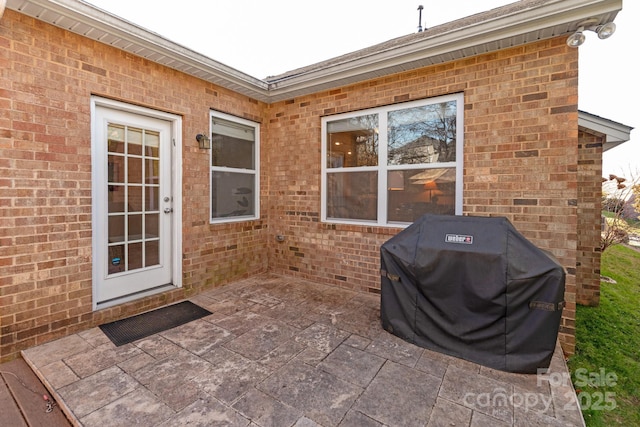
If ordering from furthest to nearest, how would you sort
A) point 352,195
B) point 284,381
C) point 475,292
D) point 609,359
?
Answer: point 352,195, point 609,359, point 475,292, point 284,381

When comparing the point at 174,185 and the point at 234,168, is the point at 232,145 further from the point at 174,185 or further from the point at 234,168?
the point at 174,185

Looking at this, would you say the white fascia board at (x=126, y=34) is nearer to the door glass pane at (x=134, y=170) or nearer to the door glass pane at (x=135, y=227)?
the door glass pane at (x=134, y=170)

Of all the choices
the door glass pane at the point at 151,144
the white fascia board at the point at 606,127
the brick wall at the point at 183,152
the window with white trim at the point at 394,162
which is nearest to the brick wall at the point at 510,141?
the brick wall at the point at 183,152

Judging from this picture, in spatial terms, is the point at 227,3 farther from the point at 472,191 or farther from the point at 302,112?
the point at 472,191

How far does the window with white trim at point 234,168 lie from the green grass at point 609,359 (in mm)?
4362

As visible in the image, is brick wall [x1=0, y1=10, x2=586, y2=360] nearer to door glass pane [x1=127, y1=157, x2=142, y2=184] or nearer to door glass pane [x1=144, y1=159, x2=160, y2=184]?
door glass pane [x1=144, y1=159, x2=160, y2=184]

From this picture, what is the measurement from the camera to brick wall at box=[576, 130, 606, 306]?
161 inches

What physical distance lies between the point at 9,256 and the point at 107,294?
0.94m

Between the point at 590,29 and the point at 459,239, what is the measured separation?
2282 mm

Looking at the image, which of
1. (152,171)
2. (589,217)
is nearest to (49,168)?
(152,171)

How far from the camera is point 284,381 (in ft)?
6.93

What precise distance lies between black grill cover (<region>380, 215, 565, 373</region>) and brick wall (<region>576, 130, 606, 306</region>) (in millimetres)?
2787

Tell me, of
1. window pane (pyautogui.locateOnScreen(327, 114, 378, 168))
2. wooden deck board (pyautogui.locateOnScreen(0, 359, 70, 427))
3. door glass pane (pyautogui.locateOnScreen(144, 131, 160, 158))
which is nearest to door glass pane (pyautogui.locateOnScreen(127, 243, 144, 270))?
door glass pane (pyautogui.locateOnScreen(144, 131, 160, 158))

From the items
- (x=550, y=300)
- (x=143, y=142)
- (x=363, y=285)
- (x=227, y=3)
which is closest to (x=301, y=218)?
(x=363, y=285)
